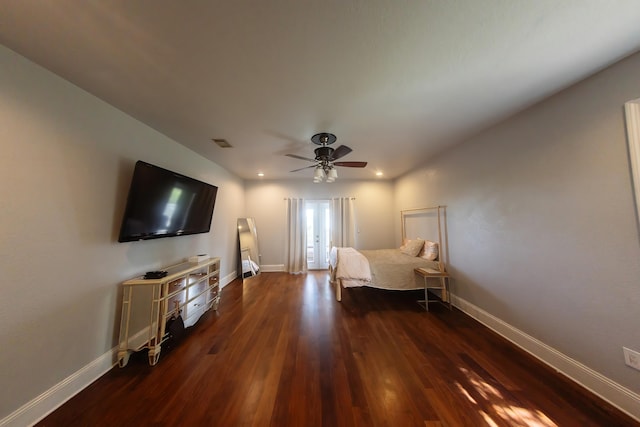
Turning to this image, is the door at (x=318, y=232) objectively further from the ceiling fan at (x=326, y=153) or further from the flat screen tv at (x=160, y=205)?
the flat screen tv at (x=160, y=205)

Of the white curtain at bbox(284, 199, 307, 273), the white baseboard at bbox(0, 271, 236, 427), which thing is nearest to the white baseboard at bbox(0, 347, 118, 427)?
the white baseboard at bbox(0, 271, 236, 427)

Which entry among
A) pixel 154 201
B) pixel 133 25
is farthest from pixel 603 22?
pixel 154 201

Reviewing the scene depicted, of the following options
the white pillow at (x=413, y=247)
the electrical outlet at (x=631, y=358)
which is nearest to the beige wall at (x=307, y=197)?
the white pillow at (x=413, y=247)

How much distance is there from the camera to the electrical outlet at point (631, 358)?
1374 millimetres

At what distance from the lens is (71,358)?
160 cm

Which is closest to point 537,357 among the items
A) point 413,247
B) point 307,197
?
point 413,247

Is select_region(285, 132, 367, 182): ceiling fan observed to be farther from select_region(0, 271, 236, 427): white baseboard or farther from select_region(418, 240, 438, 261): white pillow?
select_region(0, 271, 236, 427): white baseboard

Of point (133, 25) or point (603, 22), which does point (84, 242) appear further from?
point (603, 22)

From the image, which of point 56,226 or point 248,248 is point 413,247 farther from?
point 56,226

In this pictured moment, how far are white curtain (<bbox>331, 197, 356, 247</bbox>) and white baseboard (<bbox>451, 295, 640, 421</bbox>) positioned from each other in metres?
3.06

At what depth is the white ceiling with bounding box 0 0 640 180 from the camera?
1.07 metres

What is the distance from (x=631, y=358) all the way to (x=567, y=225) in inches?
38.6

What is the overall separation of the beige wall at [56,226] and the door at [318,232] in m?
3.70

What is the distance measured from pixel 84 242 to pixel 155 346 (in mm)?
1160
